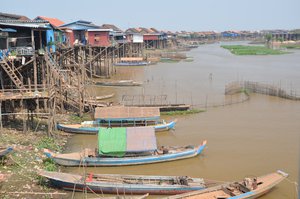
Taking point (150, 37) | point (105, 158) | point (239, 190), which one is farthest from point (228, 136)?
point (150, 37)

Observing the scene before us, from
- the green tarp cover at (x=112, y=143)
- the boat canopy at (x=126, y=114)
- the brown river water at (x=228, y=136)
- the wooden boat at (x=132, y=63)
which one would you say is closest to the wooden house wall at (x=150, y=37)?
the wooden boat at (x=132, y=63)

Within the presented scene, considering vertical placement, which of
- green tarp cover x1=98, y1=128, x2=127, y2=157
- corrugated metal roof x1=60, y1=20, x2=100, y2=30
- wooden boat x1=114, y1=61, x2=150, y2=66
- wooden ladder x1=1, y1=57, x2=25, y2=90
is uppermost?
corrugated metal roof x1=60, y1=20, x2=100, y2=30

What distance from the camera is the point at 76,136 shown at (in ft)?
76.4

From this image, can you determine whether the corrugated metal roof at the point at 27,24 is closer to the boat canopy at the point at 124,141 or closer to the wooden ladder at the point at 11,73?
the wooden ladder at the point at 11,73

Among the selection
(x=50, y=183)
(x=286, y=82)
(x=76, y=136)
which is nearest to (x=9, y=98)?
(x=76, y=136)

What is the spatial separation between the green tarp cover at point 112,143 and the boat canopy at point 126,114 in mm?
4838

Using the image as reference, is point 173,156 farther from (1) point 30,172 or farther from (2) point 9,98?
(2) point 9,98

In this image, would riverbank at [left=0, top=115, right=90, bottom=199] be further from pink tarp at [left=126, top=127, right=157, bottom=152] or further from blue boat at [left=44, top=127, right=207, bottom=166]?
pink tarp at [left=126, top=127, right=157, bottom=152]

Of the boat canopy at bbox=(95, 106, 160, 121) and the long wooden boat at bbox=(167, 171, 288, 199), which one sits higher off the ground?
the boat canopy at bbox=(95, 106, 160, 121)

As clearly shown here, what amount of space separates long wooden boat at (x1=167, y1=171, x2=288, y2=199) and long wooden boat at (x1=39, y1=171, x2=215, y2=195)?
65cm

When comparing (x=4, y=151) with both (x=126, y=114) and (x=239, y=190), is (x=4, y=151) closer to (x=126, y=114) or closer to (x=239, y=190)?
(x=126, y=114)

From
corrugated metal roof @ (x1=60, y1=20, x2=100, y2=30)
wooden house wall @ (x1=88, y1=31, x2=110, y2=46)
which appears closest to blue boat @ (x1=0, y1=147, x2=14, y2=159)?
corrugated metal roof @ (x1=60, y1=20, x2=100, y2=30)

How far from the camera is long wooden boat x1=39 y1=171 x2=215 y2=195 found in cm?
1503

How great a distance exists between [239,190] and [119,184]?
4.86 m
